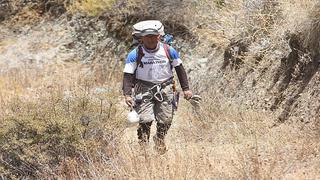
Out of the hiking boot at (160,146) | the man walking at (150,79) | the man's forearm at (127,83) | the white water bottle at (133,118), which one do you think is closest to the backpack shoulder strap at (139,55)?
the man walking at (150,79)

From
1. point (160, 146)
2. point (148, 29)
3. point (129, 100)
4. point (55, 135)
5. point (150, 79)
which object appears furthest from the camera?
point (150, 79)

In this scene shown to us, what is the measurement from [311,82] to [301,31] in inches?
34.4

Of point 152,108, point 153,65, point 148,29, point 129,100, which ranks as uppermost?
point 148,29

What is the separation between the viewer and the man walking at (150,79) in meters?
6.75

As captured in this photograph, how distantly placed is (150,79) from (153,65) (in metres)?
0.17

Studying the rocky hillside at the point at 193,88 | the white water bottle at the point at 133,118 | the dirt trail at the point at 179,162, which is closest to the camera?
the dirt trail at the point at 179,162

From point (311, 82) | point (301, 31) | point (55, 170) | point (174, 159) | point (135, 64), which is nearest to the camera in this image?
point (174, 159)

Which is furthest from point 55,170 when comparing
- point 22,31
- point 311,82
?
point 22,31

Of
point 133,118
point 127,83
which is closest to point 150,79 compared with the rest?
point 127,83

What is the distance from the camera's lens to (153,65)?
679cm

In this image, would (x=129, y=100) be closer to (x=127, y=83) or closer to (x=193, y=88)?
(x=127, y=83)

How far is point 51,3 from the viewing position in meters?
16.5

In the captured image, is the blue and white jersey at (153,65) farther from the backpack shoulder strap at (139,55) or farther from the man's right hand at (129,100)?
the man's right hand at (129,100)

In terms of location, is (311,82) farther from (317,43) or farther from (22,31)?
(22,31)
